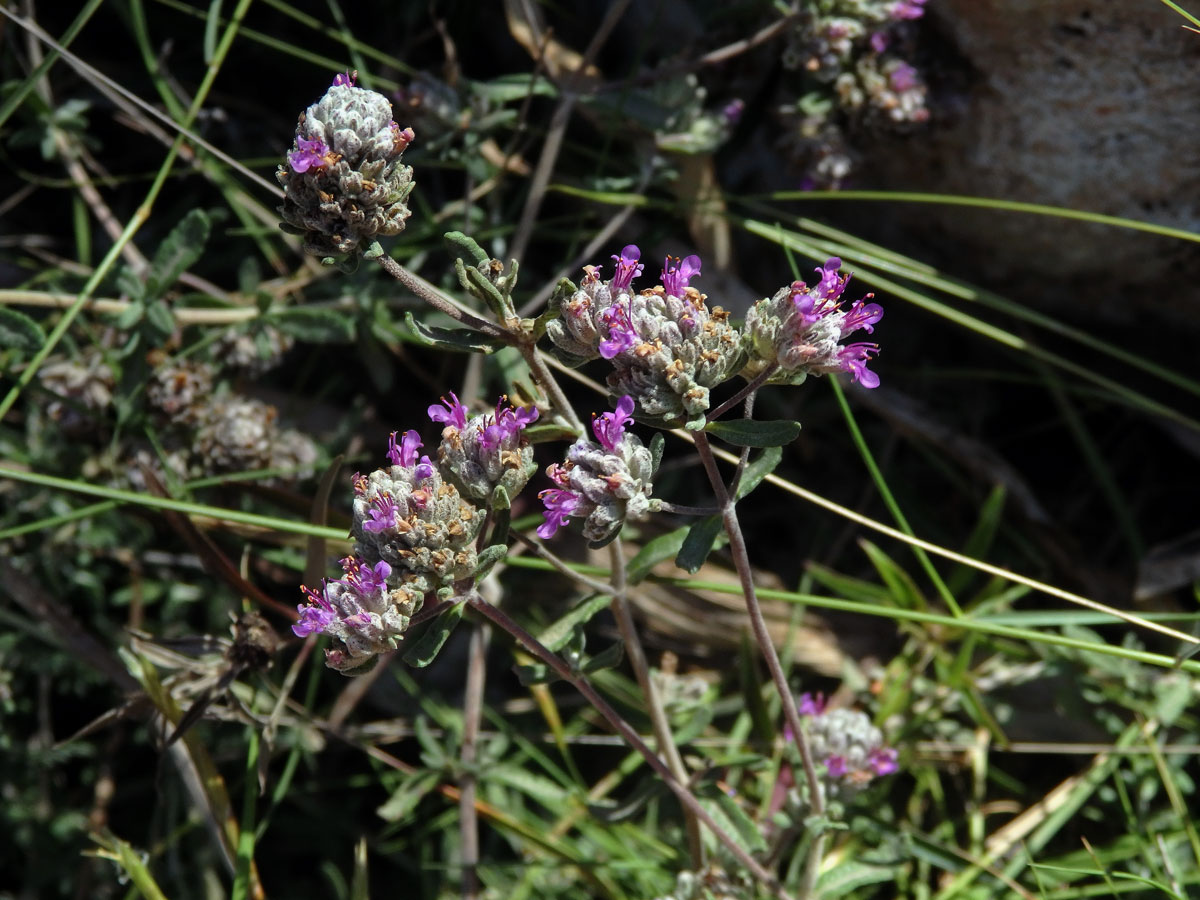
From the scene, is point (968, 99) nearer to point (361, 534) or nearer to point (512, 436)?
point (512, 436)

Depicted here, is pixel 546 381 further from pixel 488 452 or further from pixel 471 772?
pixel 471 772

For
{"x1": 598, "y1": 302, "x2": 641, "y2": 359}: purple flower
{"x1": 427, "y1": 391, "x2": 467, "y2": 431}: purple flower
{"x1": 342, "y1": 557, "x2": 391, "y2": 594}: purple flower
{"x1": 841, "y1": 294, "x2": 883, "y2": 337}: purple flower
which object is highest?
{"x1": 598, "y1": 302, "x2": 641, "y2": 359}: purple flower

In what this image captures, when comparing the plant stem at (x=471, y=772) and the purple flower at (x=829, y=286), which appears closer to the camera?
the purple flower at (x=829, y=286)

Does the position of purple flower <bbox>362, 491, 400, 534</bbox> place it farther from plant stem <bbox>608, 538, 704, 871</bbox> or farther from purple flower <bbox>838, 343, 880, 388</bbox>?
purple flower <bbox>838, 343, 880, 388</bbox>

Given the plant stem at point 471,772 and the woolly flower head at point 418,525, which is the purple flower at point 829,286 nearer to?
the woolly flower head at point 418,525

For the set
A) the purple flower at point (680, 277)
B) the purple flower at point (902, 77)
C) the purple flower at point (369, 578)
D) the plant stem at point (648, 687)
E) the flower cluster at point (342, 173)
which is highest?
the flower cluster at point (342, 173)

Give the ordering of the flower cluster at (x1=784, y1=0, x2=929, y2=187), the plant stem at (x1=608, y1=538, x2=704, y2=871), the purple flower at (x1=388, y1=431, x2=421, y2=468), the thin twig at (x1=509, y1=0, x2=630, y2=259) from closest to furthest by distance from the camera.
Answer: the purple flower at (x1=388, y1=431, x2=421, y2=468) < the plant stem at (x1=608, y1=538, x2=704, y2=871) < the flower cluster at (x1=784, y1=0, x2=929, y2=187) < the thin twig at (x1=509, y1=0, x2=630, y2=259)

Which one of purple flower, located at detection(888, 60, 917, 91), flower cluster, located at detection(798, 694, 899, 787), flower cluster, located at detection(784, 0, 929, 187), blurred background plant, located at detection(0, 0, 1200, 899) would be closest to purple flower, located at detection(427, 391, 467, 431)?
blurred background plant, located at detection(0, 0, 1200, 899)

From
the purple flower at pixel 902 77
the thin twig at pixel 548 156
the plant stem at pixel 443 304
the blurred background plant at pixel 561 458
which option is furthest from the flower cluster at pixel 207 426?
the purple flower at pixel 902 77
